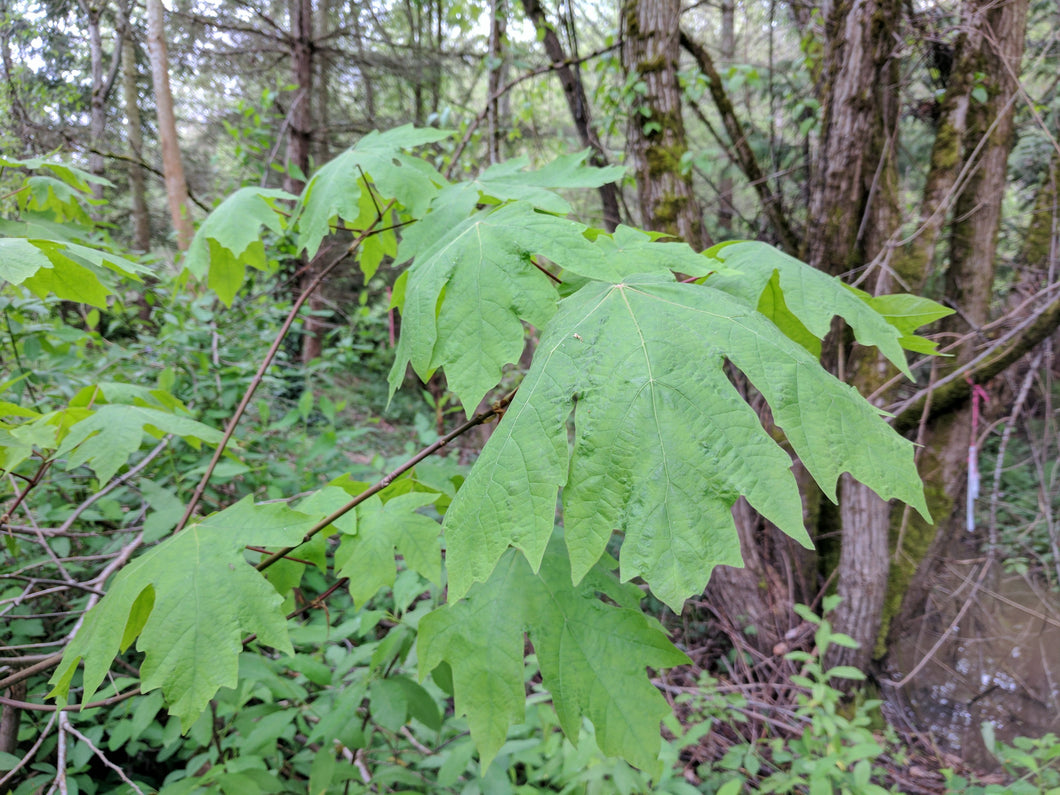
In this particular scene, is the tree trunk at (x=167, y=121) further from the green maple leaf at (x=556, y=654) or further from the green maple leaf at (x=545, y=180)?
the green maple leaf at (x=556, y=654)

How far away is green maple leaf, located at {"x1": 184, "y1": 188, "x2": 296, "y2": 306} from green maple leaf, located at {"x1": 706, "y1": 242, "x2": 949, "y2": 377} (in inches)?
46.7

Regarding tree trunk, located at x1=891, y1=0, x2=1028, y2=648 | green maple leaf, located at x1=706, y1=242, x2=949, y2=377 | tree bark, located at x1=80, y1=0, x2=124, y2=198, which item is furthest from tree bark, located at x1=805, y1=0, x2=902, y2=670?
tree bark, located at x1=80, y1=0, x2=124, y2=198

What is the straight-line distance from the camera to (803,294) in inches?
40.6

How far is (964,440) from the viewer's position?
12.0 feet

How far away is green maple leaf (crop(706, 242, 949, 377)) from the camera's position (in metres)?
0.99

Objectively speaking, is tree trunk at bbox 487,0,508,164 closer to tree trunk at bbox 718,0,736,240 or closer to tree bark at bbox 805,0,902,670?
tree trunk at bbox 718,0,736,240

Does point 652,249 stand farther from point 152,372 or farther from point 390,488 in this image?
point 152,372

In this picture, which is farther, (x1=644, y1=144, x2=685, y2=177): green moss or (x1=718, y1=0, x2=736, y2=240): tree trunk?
(x1=718, y1=0, x2=736, y2=240): tree trunk

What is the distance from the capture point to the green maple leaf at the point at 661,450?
69 cm

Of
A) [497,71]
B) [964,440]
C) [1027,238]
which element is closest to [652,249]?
[497,71]

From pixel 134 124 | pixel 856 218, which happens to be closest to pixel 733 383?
pixel 856 218

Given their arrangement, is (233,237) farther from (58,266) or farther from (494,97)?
(494,97)

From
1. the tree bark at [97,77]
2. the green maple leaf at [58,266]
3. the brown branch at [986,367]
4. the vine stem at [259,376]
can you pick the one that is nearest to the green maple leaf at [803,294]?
the vine stem at [259,376]

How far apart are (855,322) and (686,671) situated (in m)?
3.44
